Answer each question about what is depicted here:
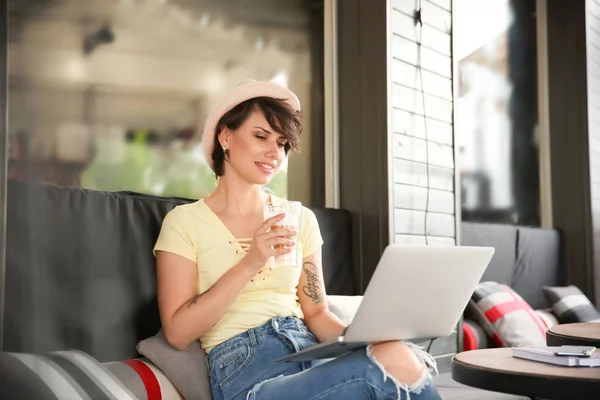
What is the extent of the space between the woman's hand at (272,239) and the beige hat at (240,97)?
47cm

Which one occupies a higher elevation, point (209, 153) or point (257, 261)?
point (209, 153)

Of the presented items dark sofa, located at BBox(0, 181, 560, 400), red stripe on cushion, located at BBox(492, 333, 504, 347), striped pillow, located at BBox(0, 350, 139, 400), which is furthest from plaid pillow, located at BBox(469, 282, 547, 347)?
striped pillow, located at BBox(0, 350, 139, 400)

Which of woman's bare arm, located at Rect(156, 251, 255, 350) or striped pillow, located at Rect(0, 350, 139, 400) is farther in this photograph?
woman's bare arm, located at Rect(156, 251, 255, 350)

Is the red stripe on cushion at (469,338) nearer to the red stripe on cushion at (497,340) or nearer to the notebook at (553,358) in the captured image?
the red stripe on cushion at (497,340)

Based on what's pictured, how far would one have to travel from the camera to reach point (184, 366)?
6.12 feet

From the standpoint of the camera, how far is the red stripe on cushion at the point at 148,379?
71.8 inches

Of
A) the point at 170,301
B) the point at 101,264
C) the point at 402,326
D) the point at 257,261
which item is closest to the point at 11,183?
the point at 101,264

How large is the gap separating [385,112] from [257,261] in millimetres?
1413

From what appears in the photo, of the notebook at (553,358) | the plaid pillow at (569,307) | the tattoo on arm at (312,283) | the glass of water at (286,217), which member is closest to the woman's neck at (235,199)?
the tattoo on arm at (312,283)

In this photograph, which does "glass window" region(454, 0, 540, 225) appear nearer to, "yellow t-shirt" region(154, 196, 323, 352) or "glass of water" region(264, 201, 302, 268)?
"yellow t-shirt" region(154, 196, 323, 352)

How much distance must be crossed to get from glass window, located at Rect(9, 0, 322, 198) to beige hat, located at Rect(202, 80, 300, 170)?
516 mm

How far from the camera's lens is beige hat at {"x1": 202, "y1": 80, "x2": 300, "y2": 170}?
2060 mm

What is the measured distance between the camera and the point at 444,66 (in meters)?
3.32

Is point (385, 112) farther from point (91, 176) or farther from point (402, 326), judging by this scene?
point (402, 326)
